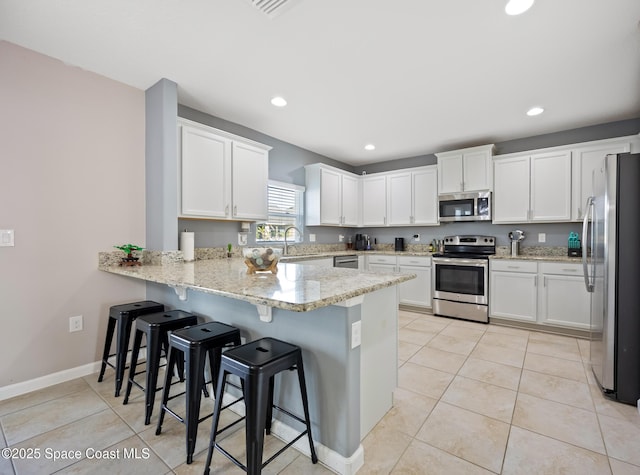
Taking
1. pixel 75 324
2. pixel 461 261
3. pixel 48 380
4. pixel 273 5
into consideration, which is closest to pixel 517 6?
pixel 273 5

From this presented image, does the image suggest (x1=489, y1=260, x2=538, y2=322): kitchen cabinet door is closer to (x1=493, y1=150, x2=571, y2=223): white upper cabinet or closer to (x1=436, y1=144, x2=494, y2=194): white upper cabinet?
(x1=493, y1=150, x2=571, y2=223): white upper cabinet

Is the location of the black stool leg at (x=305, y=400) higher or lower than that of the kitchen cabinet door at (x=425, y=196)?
lower

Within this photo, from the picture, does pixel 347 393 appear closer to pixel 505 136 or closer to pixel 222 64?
pixel 222 64

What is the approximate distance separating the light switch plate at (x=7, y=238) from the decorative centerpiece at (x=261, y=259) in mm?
1727

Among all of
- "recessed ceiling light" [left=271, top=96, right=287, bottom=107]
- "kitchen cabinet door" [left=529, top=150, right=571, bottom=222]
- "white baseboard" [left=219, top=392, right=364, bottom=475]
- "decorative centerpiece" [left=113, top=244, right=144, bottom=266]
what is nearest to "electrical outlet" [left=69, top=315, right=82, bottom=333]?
"decorative centerpiece" [left=113, top=244, right=144, bottom=266]

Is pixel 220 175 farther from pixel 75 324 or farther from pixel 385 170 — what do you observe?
pixel 385 170

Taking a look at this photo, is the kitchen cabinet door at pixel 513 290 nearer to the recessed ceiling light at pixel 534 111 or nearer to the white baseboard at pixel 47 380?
the recessed ceiling light at pixel 534 111

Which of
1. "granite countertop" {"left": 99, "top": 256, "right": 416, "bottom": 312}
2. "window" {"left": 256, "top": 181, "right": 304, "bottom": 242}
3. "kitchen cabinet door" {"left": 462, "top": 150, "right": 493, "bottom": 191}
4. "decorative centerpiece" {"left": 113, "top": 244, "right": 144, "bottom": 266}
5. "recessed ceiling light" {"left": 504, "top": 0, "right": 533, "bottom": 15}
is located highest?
"recessed ceiling light" {"left": 504, "top": 0, "right": 533, "bottom": 15}

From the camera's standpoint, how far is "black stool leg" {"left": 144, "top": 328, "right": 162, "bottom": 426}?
182cm

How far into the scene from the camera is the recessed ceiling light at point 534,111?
10.6 feet

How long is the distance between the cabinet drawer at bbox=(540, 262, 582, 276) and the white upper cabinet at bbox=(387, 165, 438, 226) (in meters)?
1.54

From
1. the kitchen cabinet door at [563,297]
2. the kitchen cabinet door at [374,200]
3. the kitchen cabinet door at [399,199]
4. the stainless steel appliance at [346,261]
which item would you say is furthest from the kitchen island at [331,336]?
the kitchen cabinet door at [374,200]

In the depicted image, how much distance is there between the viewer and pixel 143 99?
9.37ft

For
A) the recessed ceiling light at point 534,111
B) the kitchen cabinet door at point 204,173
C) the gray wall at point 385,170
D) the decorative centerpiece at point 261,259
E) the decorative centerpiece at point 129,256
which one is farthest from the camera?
the gray wall at point 385,170
